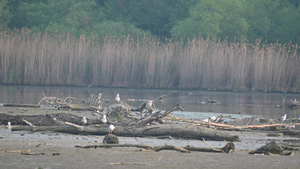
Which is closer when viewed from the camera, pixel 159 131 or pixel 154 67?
pixel 159 131

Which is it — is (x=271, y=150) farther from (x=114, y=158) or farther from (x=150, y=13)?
(x=150, y=13)

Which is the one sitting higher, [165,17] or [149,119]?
[165,17]

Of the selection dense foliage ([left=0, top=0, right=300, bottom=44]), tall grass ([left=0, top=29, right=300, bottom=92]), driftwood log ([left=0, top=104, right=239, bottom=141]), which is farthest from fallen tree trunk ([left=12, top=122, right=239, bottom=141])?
dense foliage ([left=0, top=0, right=300, bottom=44])

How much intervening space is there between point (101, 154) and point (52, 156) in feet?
1.87

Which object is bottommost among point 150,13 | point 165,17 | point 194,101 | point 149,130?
point 149,130

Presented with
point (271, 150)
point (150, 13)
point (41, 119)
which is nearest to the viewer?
point (271, 150)

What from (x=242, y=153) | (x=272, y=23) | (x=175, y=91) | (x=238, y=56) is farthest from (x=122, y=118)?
(x=272, y=23)

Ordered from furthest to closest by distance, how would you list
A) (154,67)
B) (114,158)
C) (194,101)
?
(154,67) < (194,101) < (114,158)

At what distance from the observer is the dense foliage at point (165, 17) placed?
40531mm

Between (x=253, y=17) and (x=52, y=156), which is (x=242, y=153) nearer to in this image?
(x=52, y=156)

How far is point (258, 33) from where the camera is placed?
43.4m

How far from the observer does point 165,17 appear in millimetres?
46281

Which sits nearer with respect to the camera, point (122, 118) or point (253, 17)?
point (122, 118)

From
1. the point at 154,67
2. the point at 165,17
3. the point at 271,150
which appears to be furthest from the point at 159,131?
the point at 165,17
